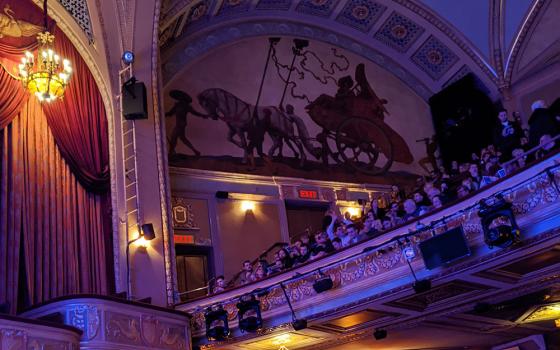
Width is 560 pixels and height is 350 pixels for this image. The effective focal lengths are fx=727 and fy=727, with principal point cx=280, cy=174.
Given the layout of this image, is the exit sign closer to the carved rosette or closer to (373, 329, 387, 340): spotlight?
(373, 329, 387, 340): spotlight

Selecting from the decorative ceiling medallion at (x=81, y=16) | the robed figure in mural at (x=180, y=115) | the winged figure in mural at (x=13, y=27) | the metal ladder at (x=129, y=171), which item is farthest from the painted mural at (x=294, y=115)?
the winged figure in mural at (x=13, y=27)

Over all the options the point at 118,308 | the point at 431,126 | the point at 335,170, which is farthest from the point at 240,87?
the point at 118,308

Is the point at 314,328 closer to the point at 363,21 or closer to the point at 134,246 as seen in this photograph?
the point at 134,246

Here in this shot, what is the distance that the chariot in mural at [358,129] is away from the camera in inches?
475

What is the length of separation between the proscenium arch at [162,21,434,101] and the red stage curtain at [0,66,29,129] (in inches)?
101

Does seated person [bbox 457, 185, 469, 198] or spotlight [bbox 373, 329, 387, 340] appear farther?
spotlight [bbox 373, 329, 387, 340]

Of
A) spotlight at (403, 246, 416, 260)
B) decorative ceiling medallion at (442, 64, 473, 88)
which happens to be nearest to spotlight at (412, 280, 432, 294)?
spotlight at (403, 246, 416, 260)

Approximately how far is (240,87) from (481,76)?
4204 mm

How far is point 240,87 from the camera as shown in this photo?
11.5 metres

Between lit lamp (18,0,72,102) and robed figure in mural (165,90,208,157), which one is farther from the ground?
robed figure in mural (165,90,208,157)

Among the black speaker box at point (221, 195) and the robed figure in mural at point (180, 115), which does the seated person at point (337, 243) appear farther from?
the robed figure in mural at point (180, 115)

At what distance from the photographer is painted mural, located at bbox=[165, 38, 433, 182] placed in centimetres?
1084

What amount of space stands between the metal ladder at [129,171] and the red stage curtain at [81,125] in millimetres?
269

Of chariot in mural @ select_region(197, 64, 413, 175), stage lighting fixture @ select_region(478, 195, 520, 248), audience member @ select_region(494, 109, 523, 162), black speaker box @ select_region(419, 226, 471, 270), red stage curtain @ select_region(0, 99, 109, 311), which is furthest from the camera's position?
chariot in mural @ select_region(197, 64, 413, 175)
